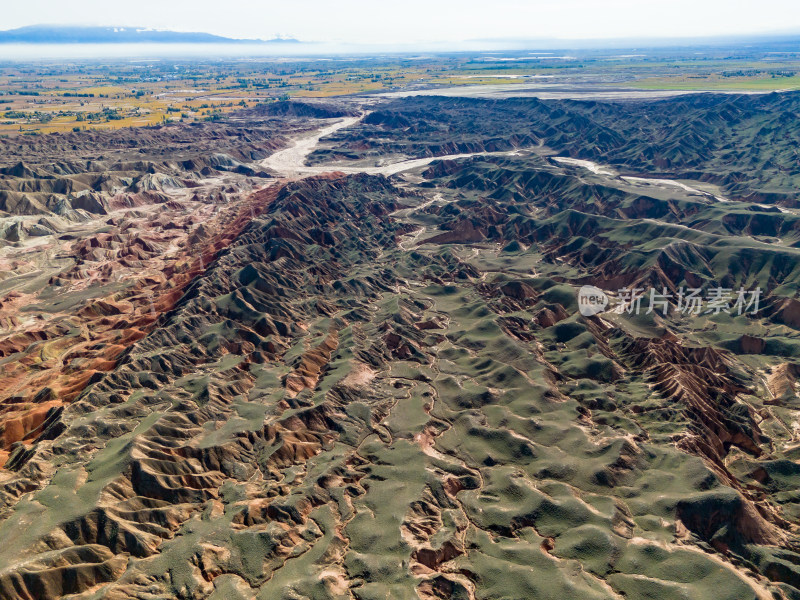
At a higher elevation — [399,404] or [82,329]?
[82,329]

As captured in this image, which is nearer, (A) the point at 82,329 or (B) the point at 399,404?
(B) the point at 399,404

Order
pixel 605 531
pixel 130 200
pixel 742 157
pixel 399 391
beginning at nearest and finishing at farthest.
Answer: pixel 605 531, pixel 399 391, pixel 130 200, pixel 742 157

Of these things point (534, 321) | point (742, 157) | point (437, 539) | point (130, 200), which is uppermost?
point (742, 157)

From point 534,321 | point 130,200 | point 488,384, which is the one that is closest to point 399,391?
point 488,384

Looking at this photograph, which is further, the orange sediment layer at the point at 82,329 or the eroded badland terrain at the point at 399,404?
the orange sediment layer at the point at 82,329

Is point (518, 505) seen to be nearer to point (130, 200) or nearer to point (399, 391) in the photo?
point (399, 391)

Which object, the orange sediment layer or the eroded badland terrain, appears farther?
the orange sediment layer

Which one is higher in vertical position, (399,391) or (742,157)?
(742,157)

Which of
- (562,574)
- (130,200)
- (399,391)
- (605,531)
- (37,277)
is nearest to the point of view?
(562,574)
